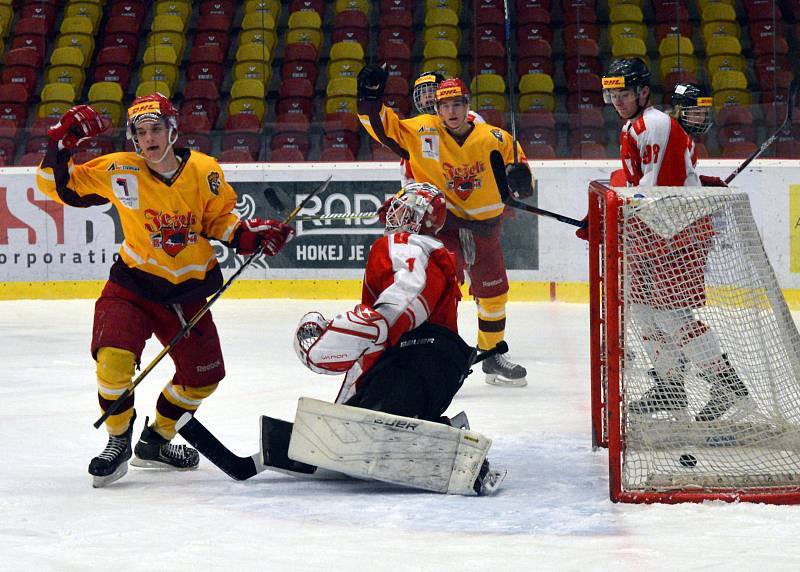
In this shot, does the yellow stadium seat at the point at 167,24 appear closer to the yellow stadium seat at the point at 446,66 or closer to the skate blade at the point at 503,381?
the yellow stadium seat at the point at 446,66

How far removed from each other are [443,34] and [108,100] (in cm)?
267

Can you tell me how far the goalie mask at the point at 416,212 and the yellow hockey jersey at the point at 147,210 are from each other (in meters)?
0.61

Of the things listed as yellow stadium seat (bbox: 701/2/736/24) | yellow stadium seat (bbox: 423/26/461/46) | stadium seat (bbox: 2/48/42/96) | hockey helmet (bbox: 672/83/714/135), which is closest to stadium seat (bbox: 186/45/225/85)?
stadium seat (bbox: 2/48/42/96)

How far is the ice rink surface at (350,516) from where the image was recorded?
2.61 meters

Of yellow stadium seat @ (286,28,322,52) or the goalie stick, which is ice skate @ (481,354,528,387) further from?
yellow stadium seat @ (286,28,322,52)

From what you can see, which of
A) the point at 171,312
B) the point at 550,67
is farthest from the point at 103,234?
the point at 171,312

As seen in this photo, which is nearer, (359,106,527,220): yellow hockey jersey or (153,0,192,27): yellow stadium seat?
(359,106,527,220): yellow hockey jersey

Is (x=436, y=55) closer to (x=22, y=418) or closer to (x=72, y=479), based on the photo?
(x=22, y=418)

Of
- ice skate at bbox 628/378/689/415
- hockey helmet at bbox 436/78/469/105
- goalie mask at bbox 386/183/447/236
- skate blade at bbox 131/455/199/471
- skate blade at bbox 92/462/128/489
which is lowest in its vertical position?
skate blade at bbox 131/455/199/471

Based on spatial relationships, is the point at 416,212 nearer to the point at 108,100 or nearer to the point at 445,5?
the point at 108,100

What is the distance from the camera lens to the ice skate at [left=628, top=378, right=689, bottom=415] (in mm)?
3236

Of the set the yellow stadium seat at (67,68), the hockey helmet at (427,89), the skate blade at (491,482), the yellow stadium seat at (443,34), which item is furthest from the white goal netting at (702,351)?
the yellow stadium seat at (67,68)

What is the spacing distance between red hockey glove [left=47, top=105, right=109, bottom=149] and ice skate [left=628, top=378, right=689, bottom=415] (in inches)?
65.6

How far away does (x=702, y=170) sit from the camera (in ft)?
26.1
